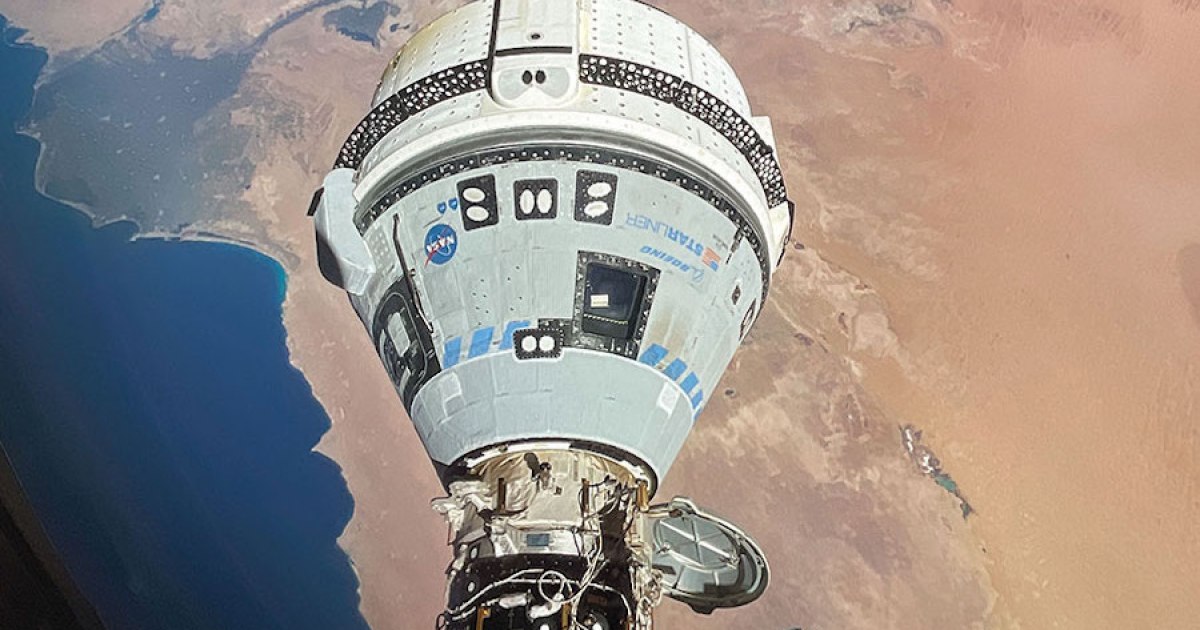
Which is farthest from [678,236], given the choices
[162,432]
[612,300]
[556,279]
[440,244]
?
[162,432]

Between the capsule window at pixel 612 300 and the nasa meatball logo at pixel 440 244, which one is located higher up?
the nasa meatball logo at pixel 440 244

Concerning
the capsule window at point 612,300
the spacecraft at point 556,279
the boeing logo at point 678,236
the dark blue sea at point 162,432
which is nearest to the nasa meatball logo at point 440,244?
the spacecraft at point 556,279

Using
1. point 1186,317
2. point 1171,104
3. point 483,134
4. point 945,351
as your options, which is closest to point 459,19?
point 483,134

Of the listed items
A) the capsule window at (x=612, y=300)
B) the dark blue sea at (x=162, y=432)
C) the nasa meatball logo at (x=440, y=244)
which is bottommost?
the dark blue sea at (x=162, y=432)

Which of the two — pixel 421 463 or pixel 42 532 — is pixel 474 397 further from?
pixel 42 532

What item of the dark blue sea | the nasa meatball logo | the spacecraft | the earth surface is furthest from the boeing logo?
the dark blue sea

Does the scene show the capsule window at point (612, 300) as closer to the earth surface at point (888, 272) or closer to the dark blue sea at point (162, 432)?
the earth surface at point (888, 272)
